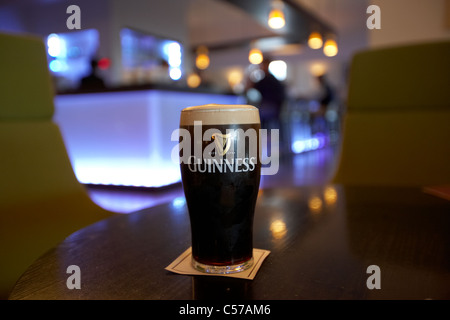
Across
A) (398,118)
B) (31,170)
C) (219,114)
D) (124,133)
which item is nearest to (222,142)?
(219,114)

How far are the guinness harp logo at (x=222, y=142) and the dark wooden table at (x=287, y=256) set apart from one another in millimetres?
175

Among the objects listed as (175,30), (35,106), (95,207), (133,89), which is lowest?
(95,207)

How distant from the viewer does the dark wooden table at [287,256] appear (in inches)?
18.5

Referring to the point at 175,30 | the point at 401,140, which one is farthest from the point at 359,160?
the point at 175,30

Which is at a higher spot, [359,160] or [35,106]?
[35,106]

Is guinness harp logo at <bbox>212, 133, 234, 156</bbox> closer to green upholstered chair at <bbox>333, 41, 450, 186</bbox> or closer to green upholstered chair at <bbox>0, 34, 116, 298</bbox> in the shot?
green upholstered chair at <bbox>0, 34, 116, 298</bbox>

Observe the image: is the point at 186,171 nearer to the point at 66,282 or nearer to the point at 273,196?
the point at 66,282

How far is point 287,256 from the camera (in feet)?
1.92

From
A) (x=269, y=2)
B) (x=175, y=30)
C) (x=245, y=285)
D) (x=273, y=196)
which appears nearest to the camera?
(x=245, y=285)

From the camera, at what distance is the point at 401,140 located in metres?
1.78

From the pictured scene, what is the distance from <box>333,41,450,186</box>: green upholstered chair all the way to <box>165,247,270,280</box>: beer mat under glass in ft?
4.33

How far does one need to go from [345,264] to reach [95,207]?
1002mm

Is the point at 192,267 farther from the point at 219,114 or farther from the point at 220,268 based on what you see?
the point at 219,114

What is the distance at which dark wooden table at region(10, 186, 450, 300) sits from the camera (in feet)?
1.54
